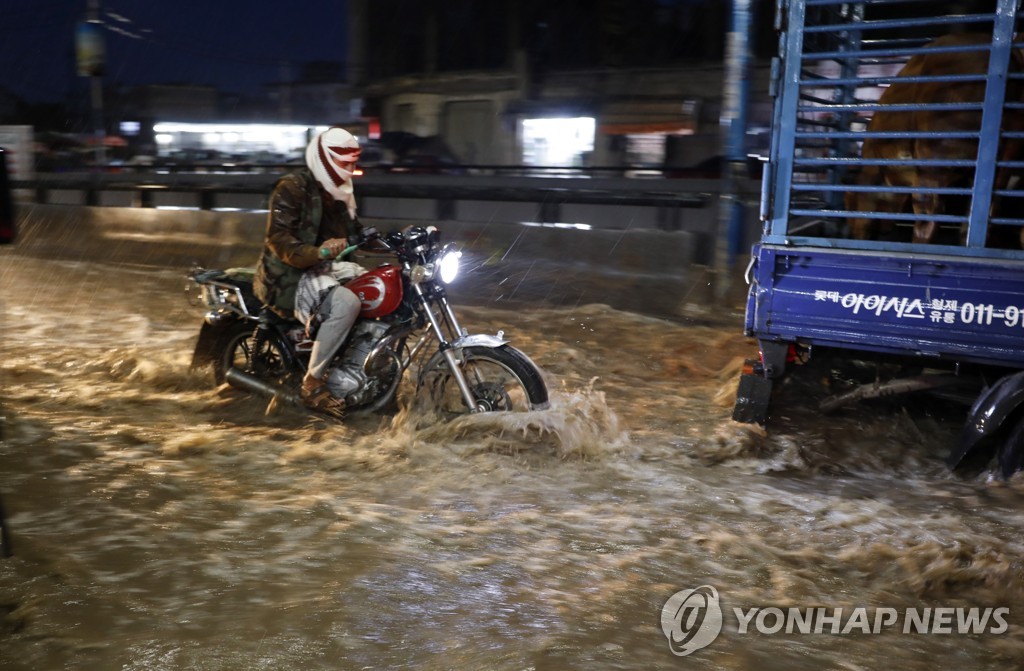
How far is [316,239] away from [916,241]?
3538 mm

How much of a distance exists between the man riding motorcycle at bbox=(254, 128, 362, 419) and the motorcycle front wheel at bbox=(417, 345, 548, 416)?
0.57 meters

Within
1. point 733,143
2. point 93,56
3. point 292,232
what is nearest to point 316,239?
point 292,232

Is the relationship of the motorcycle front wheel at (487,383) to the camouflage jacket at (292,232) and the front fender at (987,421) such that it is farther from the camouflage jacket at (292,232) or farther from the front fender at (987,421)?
the front fender at (987,421)

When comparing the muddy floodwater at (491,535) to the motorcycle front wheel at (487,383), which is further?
the motorcycle front wheel at (487,383)

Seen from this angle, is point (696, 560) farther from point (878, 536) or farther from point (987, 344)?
point (987, 344)

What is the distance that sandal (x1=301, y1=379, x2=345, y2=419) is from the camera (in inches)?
216

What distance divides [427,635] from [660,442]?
2.68 m

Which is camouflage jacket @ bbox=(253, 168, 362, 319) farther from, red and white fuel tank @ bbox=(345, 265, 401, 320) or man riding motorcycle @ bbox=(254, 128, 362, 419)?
red and white fuel tank @ bbox=(345, 265, 401, 320)

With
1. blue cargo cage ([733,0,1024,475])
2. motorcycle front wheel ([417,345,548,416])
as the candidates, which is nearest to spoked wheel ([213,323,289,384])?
motorcycle front wheel ([417,345,548,416])

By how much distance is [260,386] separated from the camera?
5.95m

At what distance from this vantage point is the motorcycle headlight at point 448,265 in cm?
539

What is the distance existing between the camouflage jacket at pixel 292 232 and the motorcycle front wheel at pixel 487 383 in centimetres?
99

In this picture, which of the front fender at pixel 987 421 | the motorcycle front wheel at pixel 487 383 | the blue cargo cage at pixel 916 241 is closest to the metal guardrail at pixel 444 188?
the blue cargo cage at pixel 916 241

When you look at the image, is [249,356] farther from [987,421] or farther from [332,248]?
[987,421]
